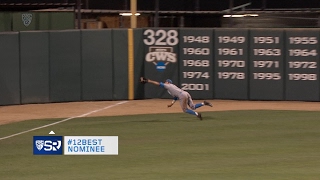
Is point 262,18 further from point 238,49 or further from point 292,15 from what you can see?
point 238,49

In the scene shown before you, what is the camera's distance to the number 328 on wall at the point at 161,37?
78.8 feet

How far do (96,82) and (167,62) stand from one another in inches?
90.5

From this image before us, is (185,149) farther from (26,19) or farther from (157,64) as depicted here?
(26,19)

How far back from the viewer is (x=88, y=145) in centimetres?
1251

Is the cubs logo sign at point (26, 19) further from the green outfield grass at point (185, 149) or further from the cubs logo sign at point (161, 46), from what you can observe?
the green outfield grass at point (185, 149)

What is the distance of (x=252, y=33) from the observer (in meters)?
23.5

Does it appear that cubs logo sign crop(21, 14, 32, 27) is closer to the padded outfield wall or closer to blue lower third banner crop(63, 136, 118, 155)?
the padded outfield wall

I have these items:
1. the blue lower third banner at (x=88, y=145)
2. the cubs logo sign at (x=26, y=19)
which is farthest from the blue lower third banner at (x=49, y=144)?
the cubs logo sign at (x=26, y=19)

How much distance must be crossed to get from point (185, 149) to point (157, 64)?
9.40 m

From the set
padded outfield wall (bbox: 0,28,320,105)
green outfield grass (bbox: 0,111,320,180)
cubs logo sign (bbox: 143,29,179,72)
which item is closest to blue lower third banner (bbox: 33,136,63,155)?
green outfield grass (bbox: 0,111,320,180)

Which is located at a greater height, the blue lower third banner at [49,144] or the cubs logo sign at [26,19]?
the cubs logo sign at [26,19]

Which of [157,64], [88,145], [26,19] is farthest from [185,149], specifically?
[26,19]

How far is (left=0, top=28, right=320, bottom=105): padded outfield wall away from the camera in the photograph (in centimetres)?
→ 2303

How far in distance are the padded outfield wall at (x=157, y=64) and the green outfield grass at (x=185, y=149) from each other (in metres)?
2.69
